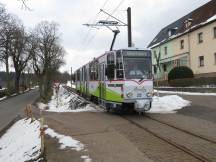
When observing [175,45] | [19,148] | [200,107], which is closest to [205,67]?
[175,45]

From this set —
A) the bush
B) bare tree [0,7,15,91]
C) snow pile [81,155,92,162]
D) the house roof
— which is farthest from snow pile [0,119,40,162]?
the house roof

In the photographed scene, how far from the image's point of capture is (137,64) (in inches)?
704

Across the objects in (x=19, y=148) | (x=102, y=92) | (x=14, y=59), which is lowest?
(x=19, y=148)

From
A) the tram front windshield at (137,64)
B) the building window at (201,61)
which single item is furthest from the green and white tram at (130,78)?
the building window at (201,61)

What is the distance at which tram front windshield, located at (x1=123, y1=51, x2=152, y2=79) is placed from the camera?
1767 centimetres

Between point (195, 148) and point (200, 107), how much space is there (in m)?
10.6

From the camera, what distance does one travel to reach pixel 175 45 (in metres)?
51.4

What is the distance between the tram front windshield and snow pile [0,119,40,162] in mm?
5134

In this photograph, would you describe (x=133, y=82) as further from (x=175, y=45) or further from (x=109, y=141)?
(x=175, y=45)

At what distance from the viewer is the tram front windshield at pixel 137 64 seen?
58.0ft

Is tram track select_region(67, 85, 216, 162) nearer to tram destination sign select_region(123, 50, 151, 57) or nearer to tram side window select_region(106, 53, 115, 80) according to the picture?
tram side window select_region(106, 53, 115, 80)

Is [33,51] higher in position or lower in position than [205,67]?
higher

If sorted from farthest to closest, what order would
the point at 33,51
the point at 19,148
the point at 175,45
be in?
Answer: the point at 33,51, the point at 175,45, the point at 19,148

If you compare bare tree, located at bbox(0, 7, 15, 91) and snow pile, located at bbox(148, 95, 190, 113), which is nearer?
snow pile, located at bbox(148, 95, 190, 113)
